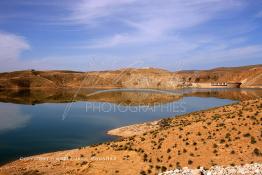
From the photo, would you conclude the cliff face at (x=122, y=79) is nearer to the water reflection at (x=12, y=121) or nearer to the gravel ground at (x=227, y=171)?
Answer: the water reflection at (x=12, y=121)

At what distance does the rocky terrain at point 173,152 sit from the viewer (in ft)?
77.8

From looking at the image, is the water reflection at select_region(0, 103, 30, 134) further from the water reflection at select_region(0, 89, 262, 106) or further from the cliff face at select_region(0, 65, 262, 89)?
the cliff face at select_region(0, 65, 262, 89)

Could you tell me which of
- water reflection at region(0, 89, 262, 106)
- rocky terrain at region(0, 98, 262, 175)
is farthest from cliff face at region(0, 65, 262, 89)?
rocky terrain at region(0, 98, 262, 175)

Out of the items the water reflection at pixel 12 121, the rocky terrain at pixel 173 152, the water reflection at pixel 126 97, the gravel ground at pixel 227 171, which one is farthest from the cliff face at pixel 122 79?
the gravel ground at pixel 227 171

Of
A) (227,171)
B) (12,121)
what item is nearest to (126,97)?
(12,121)

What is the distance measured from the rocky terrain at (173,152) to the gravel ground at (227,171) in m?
1.18

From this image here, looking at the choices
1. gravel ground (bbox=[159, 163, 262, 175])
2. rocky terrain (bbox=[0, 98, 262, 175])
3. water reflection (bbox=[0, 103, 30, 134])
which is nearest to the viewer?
gravel ground (bbox=[159, 163, 262, 175])

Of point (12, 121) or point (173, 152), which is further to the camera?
point (12, 121)

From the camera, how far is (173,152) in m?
26.0

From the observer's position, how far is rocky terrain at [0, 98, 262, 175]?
23.7 metres

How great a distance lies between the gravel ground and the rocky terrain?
3.87ft

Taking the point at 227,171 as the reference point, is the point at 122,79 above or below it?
above

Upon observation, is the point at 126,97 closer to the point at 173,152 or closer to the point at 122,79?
the point at 122,79

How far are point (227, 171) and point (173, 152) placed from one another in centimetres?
623
